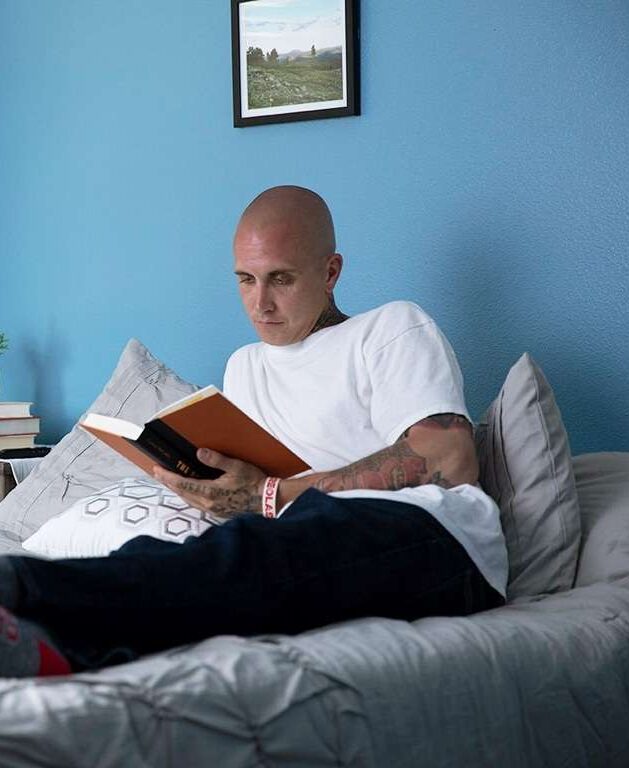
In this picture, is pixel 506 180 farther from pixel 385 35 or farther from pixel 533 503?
pixel 533 503

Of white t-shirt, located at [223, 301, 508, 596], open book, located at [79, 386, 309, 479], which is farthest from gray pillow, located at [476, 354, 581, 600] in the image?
open book, located at [79, 386, 309, 479]

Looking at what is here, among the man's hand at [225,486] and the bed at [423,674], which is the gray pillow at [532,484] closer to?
the bed at [423,674]

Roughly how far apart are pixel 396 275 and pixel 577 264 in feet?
1.49

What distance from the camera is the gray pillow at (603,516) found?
2.04 meters

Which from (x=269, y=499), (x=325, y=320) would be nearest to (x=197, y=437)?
(x=269, y=499)

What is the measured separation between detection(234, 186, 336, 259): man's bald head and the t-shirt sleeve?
312 millimetres

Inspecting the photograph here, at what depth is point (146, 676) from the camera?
1312 mm

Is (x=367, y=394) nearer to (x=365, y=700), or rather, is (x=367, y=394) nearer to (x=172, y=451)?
(x=172, y=451)

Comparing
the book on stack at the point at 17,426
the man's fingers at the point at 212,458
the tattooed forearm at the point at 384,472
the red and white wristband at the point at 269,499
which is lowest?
Result: the book on stack at the point at 17,426

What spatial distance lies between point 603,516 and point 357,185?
1048 mm

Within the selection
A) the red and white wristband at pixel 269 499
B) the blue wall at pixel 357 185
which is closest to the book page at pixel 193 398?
the red and white wristband at pixel 269 499

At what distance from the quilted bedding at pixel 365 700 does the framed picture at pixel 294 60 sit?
1.38 m

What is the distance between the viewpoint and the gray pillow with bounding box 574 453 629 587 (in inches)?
80.4

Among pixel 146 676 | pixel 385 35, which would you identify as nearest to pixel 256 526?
pixel 146 676
